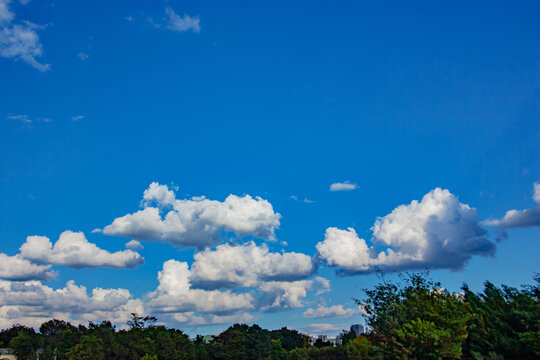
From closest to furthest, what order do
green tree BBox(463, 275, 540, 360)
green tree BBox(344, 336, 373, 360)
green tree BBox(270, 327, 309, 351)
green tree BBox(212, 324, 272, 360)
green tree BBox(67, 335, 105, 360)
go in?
green tree BBox(463, 275, 540, 360), green tree BBox(344, 336, 373, 360), green tree BBox(67, 335, 105, 360), green tree BBox(212, 324, 272, 360), green tree BBox(270, 327, 309, 351)

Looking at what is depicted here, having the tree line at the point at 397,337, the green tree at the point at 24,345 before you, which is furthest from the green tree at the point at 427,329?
the green tree at the point at 24,345

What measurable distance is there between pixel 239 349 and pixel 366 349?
137 ft

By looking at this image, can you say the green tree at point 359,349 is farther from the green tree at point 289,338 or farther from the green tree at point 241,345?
the green tree at point 289,338

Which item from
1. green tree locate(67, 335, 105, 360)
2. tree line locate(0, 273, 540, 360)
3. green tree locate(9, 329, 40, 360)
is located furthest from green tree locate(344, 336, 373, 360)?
green tree locate(9, 329, 40, 360)

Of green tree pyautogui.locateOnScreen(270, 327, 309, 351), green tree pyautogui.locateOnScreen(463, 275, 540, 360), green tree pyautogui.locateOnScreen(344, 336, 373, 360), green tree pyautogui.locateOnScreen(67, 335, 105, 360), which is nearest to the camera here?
green tree pyautogui.locateOnScreen(463, 275, 540, 360)

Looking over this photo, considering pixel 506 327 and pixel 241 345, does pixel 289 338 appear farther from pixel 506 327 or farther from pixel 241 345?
pixel 506 327

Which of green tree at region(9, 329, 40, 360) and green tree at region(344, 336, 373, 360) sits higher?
green tree at region(9, 329, 40, 360)

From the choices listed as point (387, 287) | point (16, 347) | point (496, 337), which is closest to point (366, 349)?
point (387, 287)

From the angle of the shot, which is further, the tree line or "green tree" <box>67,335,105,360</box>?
"green tree" <box>67,335,105,360</box>

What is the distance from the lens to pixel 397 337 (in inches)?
1478

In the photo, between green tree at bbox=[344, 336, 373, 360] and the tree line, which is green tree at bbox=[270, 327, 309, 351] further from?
green tree at bbox=[344, 336, 373, 360]

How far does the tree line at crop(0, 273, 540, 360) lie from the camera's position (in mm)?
33844

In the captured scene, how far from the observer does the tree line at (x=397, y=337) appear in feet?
111

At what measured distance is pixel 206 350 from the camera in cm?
8562
